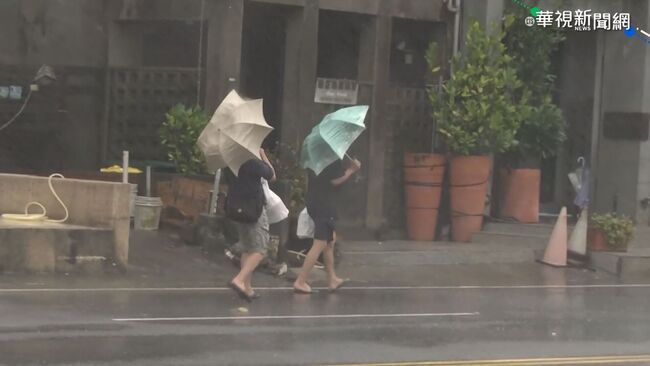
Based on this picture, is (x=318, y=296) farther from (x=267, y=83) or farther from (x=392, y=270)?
(x=267, y=83)

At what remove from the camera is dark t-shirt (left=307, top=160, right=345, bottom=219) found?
430 inches

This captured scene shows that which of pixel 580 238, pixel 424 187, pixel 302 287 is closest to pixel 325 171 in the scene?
pixel 302 287

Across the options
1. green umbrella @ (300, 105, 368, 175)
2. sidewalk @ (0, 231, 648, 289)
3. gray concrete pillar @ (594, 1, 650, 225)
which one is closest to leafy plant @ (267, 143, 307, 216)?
sidewalk @ (0, 231, 648, 289)

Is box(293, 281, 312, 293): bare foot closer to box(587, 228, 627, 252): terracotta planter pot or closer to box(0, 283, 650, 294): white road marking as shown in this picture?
box(0, 283, 650, 294): white road marking

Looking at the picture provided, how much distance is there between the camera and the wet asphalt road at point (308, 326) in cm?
770

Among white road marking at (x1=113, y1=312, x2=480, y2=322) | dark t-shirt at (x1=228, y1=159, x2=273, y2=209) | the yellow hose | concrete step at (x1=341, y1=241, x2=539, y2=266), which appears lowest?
white road marking at (x1=113, y1=312, x2=480, y2=322)

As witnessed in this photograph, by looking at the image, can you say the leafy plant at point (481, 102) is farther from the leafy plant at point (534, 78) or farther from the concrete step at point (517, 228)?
the concrete step at point (517, 228)

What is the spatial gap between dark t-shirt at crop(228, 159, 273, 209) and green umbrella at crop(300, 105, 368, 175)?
0.80 meters

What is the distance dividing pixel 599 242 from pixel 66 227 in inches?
301

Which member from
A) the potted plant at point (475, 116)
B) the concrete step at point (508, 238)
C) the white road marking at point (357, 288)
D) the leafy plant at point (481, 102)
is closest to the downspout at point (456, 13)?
the potted plant at point (475, 116)

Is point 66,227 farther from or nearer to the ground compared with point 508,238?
farther from the ground

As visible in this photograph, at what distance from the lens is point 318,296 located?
10.9m

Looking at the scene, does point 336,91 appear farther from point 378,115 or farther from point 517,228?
point 517,228

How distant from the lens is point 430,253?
1409cm
